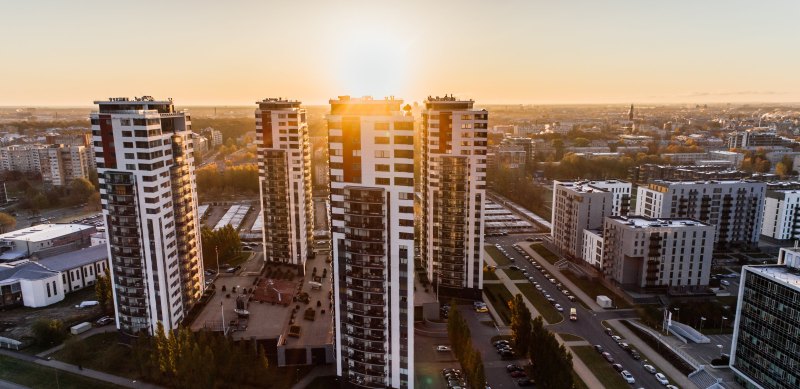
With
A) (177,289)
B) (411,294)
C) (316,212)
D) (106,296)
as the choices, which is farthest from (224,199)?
(411,294)

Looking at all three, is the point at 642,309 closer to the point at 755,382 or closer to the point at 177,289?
the point at 755,382

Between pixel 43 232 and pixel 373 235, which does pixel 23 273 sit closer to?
pixel 43 232

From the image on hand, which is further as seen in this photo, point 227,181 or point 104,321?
point 227,181

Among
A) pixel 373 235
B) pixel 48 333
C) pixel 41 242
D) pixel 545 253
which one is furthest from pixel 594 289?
pixel 41 242

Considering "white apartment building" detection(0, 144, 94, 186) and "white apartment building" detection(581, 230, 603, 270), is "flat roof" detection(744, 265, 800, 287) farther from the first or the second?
"white apartment building" detection(0, 144, 94, 186)

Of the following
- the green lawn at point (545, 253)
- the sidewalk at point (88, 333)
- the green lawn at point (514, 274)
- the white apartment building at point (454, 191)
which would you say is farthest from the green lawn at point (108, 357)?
the green lawn at point (545, 253)
